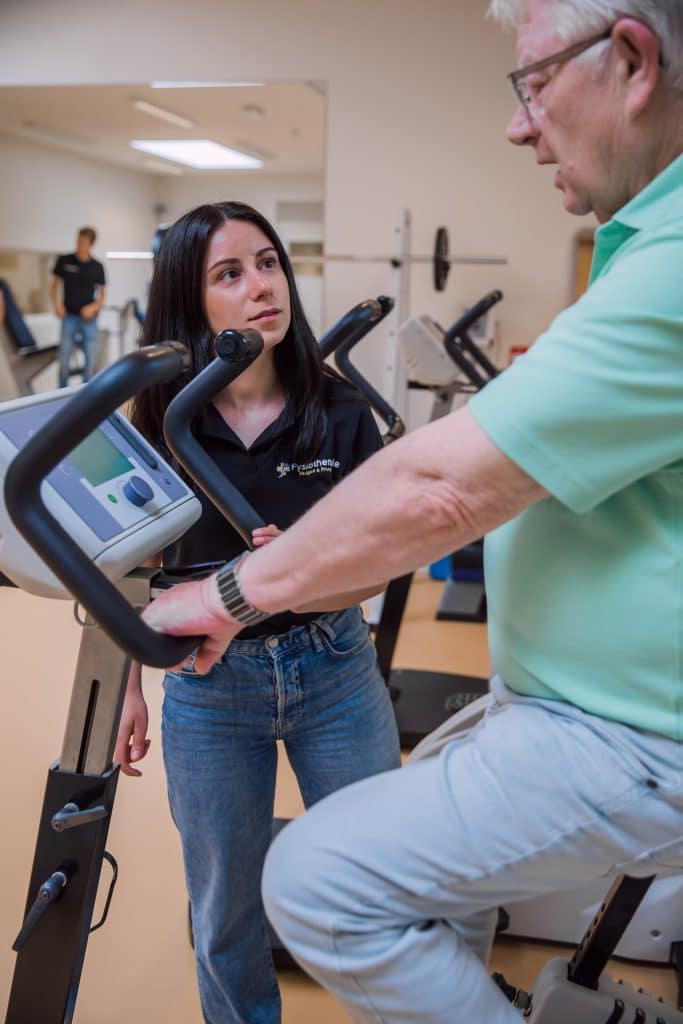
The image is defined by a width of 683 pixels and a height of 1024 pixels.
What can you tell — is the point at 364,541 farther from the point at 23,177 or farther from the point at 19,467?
the point at 23,177

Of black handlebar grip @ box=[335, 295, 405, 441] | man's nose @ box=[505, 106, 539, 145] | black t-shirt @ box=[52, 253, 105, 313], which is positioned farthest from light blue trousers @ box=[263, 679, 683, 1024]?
black t-shirt @ box=[52, 253, 105, 313]

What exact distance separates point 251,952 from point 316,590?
0.86 metres

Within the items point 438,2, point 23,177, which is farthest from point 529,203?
point 23,177

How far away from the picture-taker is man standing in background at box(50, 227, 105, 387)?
8.02 meters

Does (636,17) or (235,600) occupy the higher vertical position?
(636,17)

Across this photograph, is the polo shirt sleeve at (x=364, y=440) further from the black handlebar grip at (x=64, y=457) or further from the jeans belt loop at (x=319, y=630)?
the black handlebar grip at (x=64, y=457)

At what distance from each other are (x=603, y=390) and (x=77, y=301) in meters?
7.83

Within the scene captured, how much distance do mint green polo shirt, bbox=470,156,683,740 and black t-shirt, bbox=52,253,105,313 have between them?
7592 millimetres

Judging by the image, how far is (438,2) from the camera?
5191 millimetres

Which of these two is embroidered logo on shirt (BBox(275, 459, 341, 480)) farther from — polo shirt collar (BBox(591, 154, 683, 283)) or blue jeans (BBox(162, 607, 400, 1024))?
polo shirt collar (BBox(591, 154, 683, 283))

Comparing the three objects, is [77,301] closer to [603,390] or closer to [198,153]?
[198,153]

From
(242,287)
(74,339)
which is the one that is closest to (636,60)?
(242,287)

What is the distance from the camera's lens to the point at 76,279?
8.09 meters

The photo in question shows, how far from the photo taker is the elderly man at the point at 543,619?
2.88ft
